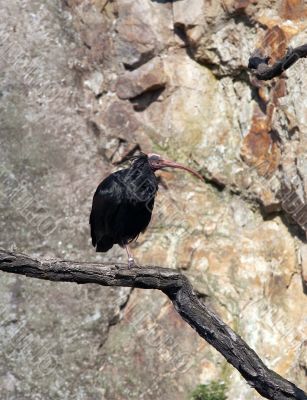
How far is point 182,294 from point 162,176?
4.45m

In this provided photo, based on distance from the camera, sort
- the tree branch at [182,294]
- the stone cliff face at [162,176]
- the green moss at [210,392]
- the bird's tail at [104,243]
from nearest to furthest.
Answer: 1. the tree branch at [182,294]
2. the bird's tail at [104,243]
3. the green moss at [210,392]
4. the stone cliff face at [162,176]

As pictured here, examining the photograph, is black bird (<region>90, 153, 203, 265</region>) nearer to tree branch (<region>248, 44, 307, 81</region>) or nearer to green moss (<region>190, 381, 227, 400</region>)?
tree branch (<region>248, 44, 307, 81</region>)

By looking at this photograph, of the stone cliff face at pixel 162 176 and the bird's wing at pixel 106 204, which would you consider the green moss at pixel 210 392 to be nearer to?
the stone cliff face at pixel 162 176

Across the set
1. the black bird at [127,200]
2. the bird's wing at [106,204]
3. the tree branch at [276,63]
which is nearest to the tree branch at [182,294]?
the tree branch at [276,63]

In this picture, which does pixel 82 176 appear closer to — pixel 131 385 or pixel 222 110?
pixel 222 110

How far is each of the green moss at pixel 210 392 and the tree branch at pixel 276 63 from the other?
3.89m

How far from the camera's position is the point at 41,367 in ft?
30.6

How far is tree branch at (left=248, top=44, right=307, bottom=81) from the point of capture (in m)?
5.71

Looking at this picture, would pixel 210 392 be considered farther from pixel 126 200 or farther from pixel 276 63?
pixel 276 63

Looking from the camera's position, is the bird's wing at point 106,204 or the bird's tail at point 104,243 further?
the bird's tail at point 104,243

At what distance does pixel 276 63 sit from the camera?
235 inches

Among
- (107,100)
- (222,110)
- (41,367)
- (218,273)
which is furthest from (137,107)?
(41,367)

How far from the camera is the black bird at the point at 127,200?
7.75 m

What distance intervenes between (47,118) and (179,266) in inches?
104
